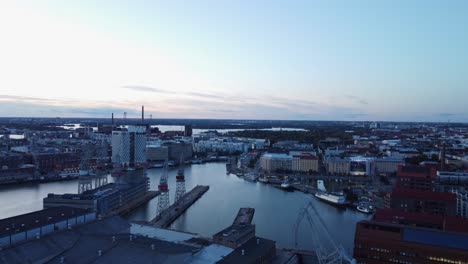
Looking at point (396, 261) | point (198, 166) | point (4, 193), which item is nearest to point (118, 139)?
point (198, 166)

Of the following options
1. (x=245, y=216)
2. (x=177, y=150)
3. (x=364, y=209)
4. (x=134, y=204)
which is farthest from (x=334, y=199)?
(x=177, y=150)

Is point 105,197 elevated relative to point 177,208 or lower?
elevated

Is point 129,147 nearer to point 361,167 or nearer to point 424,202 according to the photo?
point 361,167

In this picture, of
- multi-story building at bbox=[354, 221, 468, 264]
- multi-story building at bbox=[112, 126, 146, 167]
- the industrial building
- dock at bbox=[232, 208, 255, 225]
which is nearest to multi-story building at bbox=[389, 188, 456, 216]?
multi-story building at bbox=[354, 221, 468, 264]

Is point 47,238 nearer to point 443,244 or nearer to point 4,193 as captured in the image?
point 443,244

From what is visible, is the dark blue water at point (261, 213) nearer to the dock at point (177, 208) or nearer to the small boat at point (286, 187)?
the dock at point (177, 208)
